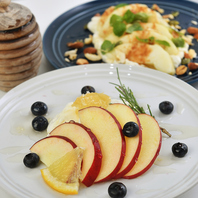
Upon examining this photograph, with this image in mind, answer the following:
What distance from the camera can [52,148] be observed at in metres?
1.50

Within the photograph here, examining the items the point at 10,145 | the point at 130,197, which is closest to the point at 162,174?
the point at 130,197

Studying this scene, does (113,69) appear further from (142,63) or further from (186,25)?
(186,25)

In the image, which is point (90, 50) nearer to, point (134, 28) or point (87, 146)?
point (134, 28)

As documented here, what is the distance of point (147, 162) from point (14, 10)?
1236 millimetres

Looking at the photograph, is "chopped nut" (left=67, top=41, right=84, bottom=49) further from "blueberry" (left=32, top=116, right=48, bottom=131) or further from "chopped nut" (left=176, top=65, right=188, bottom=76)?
"blueberry" (left=32, top=116, right=48, bottom=131)

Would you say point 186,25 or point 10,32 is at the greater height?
Answer: point 10,32

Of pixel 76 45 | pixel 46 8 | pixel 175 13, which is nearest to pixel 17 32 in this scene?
pixel 76 45

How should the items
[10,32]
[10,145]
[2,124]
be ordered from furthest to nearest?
Answer: [10,32], [2,124], [10,145]

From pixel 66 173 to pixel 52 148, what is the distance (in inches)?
6.0

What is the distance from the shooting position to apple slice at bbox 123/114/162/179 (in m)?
1.44

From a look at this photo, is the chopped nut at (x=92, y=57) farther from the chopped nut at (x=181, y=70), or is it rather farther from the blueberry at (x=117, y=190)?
the blueberry at (x=117, y=190)

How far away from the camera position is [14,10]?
79.8 inches

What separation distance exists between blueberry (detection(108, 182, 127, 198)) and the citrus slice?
0.46 ft

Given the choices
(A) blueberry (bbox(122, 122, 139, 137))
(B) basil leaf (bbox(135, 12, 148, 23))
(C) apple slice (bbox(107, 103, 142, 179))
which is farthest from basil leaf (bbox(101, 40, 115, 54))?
(A) blueberry (bbox(122, 122, 139, 137))
